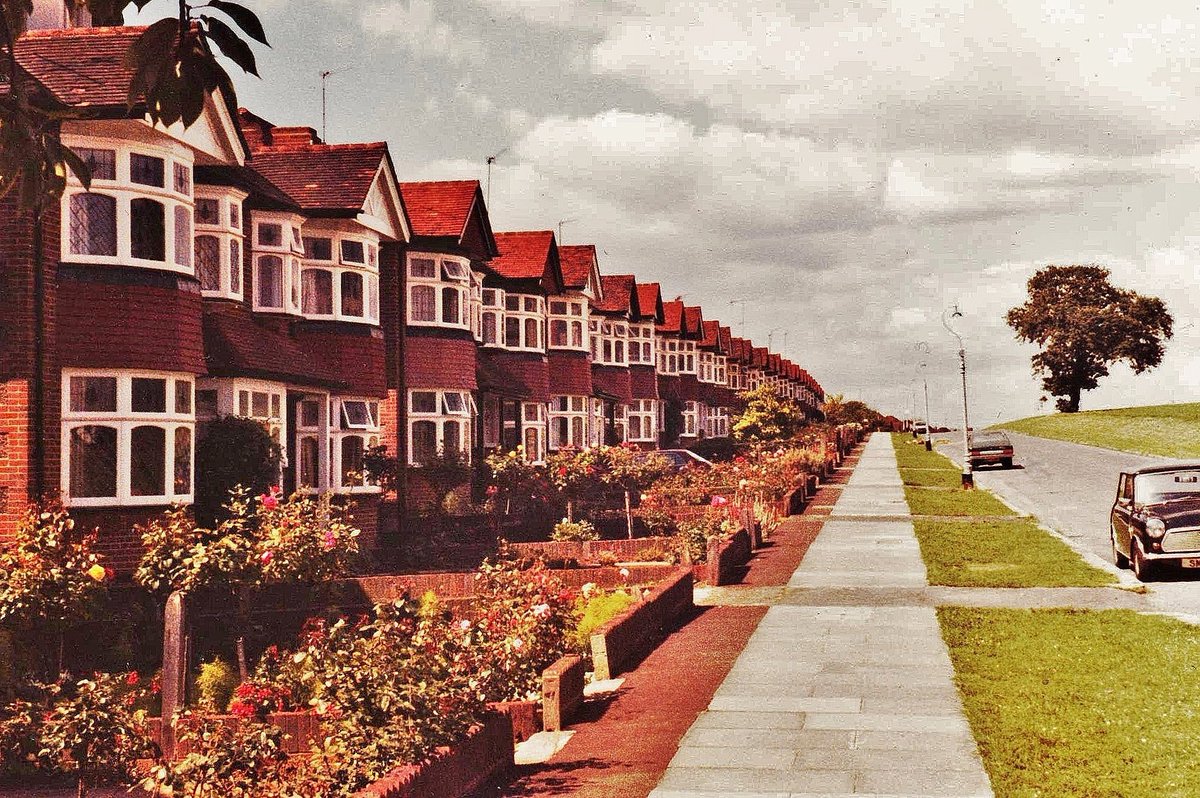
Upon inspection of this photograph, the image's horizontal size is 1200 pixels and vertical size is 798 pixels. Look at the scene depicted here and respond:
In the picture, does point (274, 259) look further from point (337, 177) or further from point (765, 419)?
point (765, 419)

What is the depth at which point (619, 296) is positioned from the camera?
59281mm

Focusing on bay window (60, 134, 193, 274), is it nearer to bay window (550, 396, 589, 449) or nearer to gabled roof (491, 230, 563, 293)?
gabled roof (491, 230, 563, 293)

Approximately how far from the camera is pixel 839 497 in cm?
4366

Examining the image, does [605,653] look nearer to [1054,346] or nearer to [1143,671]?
[1143,671]

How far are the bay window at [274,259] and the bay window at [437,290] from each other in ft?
19.7

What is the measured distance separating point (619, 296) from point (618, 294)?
8.6 inches

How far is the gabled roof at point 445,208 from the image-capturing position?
1260 inches

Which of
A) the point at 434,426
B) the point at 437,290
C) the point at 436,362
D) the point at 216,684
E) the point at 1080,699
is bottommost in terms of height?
the point at 216,684

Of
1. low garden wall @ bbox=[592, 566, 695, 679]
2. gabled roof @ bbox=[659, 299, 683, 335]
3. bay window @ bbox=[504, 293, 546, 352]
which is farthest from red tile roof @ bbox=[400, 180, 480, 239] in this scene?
gabled roof @ bbox=[659, 299, 683, 335]

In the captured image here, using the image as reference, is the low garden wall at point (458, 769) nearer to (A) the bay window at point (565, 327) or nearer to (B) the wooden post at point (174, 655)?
(B) the wooden post at point (174, 655)

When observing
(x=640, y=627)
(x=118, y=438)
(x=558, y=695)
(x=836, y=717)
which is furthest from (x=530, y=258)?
(x=836, y=717)

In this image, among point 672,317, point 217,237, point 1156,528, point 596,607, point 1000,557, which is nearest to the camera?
point 596,607

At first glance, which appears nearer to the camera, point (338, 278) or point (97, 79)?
point (97, 79)

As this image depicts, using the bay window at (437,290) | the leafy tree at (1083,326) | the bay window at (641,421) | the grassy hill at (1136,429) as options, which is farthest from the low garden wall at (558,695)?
the leafy tree at (1083,326)
